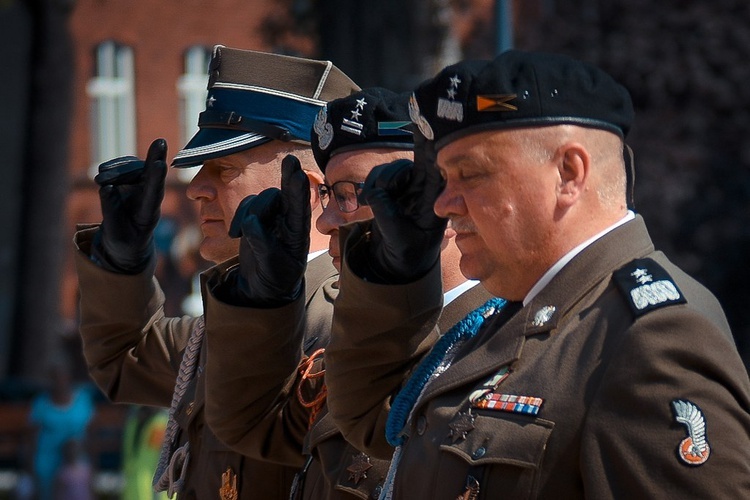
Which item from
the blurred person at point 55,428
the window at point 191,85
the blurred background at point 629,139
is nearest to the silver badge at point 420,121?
the blurred person at point 55,428

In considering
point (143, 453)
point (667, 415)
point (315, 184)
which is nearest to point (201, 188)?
point (315, 184)

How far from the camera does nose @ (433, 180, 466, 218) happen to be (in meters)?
2.70

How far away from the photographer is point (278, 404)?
11.8 ft

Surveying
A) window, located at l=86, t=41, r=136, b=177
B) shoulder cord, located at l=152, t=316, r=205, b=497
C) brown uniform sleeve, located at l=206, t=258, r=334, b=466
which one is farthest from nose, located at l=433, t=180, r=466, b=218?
window, located at l=86, t=41, r=136, b=177

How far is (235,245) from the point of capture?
4.11 metres

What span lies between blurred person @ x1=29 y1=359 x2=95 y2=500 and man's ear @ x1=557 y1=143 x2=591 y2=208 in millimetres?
8528

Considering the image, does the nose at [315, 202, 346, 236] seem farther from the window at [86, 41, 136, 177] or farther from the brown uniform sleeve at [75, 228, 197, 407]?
the window at [86, 41, 136, 177]

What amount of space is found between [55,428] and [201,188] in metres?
7.05

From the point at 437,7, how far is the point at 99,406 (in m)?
4.63

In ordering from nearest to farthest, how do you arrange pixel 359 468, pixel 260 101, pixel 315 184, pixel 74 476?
pixel 359 468 → pixel 315 184 → pixel 260 101 → pixel 74 476

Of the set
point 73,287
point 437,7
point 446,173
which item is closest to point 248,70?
point 446,173

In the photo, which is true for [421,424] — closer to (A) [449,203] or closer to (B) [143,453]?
(A) [449,203]

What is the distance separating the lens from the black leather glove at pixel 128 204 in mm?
3996

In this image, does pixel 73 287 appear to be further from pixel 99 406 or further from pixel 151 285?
pixel 151 285
